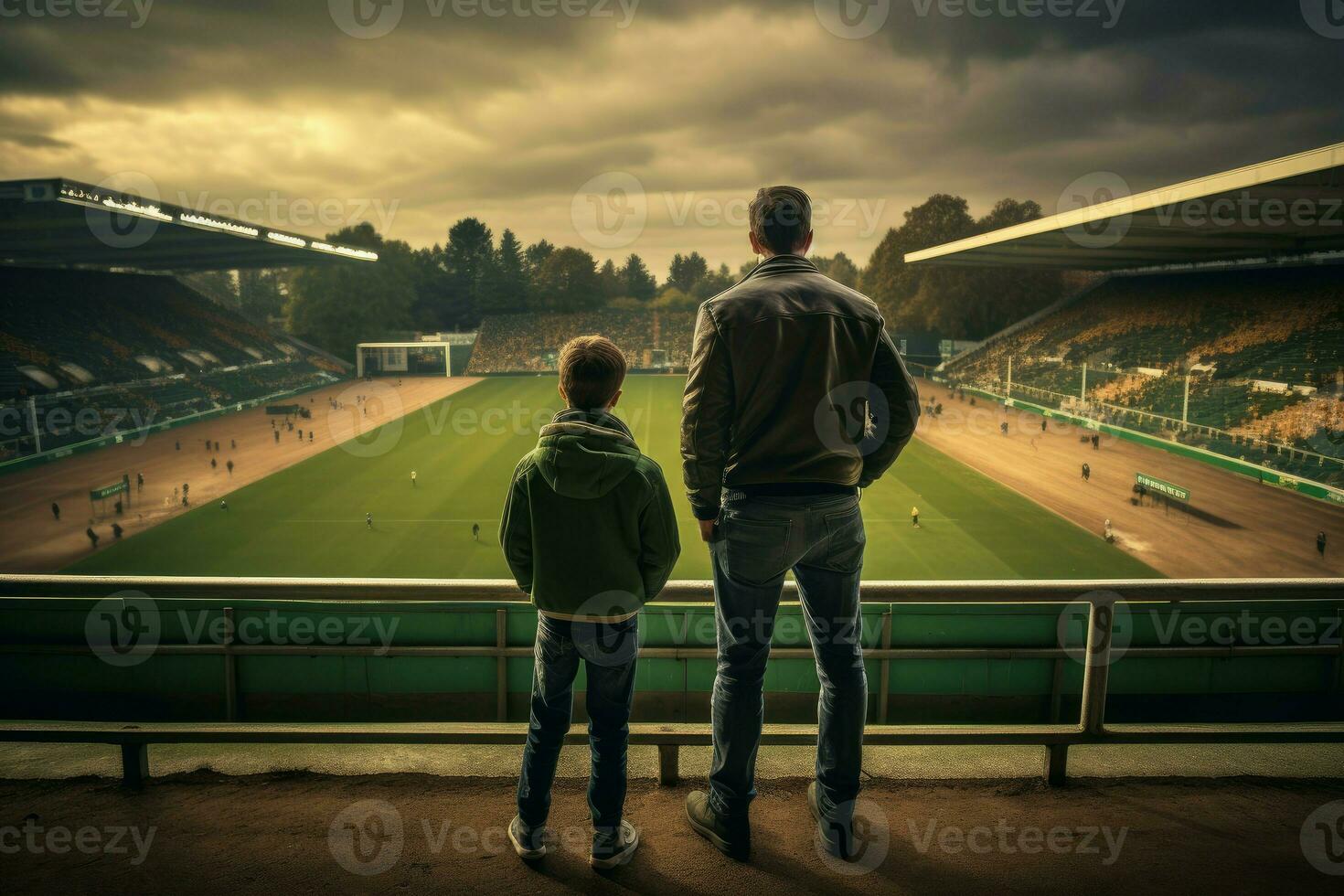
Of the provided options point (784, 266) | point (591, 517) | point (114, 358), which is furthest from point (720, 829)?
point (114, 358)

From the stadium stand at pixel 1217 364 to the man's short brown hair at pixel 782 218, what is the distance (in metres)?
25.3

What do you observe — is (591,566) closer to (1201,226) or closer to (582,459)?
(582,459)

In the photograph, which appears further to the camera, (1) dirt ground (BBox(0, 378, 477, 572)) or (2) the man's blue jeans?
(1) dirt ground (BBox(0, 378, 477, 572))

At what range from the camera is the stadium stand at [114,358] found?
105 feet

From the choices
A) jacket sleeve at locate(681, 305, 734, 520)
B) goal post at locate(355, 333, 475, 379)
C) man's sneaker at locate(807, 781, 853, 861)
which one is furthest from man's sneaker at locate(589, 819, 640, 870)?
goal post at locate(355, 333, 475, 379)

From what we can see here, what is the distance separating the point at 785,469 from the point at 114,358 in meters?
47.8

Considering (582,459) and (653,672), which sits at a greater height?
(582,459)

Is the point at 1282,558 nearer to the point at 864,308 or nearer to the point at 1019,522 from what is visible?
the point at 1019,522

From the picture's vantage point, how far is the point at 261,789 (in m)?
2.97

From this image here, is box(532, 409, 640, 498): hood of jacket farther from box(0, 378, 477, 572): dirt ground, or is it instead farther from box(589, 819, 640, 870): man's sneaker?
box(0, 378, 477, 572): dirt ground

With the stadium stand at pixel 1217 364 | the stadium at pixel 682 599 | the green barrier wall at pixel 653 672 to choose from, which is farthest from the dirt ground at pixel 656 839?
the stadium stand at pixel 1217 364

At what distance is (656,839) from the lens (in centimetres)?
264

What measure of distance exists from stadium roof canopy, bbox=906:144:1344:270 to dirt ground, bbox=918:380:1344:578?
7791mm

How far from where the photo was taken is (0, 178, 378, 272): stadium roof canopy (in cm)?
2452
